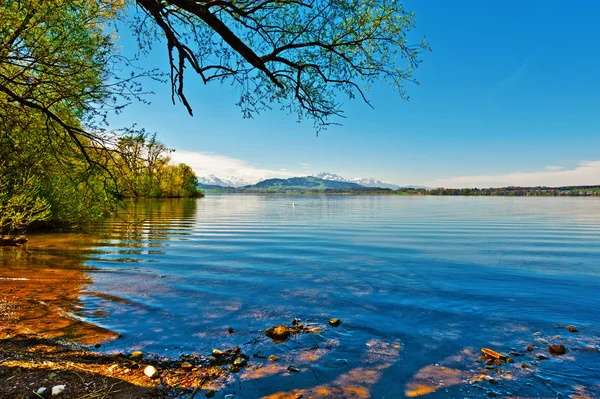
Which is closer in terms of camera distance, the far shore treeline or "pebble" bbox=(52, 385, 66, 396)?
"pebble" bbox=(52, 385, 66, 396)

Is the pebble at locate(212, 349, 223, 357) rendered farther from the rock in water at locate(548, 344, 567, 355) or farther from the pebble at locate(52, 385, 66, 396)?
the rock in water at locate(548, 344, 567, 355)

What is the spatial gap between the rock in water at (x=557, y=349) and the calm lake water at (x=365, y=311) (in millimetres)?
161

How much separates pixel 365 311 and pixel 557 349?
16.6 feet

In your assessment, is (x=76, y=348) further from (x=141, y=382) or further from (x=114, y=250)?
(x=114, y=250)

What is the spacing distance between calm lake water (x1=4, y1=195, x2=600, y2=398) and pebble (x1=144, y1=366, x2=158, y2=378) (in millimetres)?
1352

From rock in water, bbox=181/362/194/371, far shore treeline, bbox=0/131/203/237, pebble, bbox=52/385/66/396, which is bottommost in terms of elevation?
rock in water, bbox=181/362/194/371

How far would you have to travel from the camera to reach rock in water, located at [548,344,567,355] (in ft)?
27.0

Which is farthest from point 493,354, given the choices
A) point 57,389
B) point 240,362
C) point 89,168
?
point 89,168

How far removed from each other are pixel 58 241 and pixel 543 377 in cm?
2781

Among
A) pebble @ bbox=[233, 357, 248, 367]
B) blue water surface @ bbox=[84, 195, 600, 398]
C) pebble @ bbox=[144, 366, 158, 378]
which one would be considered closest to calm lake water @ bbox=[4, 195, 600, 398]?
blue water surface @ bbox=[84, 195, 600, 398]

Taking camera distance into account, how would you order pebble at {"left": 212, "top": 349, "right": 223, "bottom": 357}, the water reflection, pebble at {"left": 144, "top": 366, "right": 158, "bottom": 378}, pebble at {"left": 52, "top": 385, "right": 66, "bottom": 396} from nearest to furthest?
1. pebble at {"left": 52, "top": 385, "right": 66, "bottom": 396}
2. pebble at {"left": 144, "top": 366, "right": 158, "bottom": 378}
3. pebble at {"left": 212, "top": 349, "right": 223, "bottom": 357}
4. the water reflection

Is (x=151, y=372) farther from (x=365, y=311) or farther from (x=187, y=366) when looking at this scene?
(x=365, y=311)

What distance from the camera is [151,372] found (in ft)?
21.0

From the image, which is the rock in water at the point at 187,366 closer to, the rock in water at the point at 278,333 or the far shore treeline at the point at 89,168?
the rock in water at the point at 278,333
